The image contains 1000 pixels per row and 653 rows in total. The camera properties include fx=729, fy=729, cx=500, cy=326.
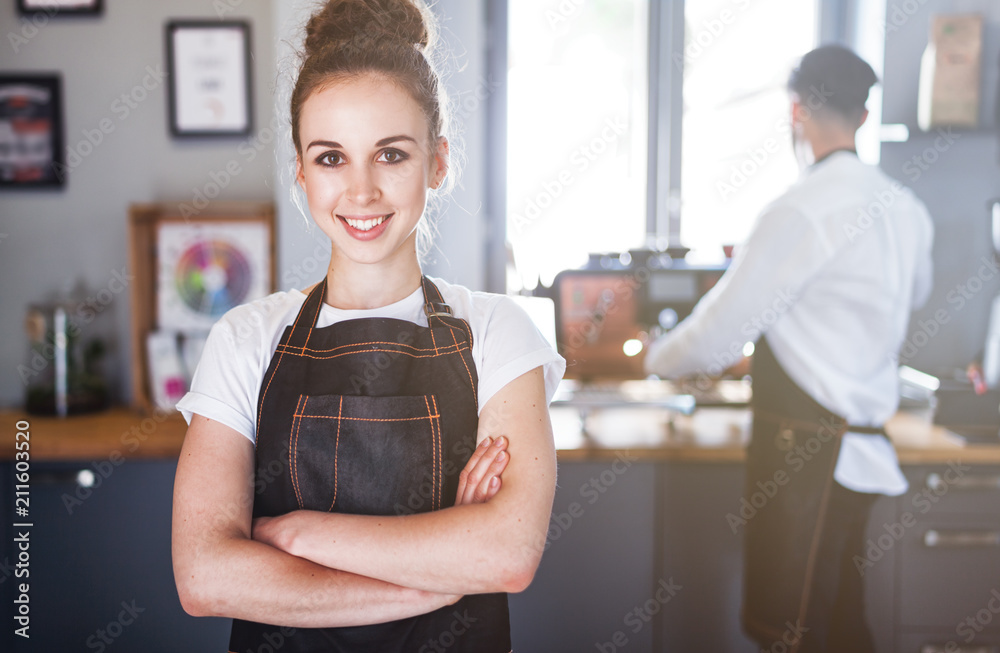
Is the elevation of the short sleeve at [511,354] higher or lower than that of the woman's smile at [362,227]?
lower

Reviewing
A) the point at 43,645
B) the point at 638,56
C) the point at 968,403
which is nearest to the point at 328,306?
the point at 43,645

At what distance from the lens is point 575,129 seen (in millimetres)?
3115

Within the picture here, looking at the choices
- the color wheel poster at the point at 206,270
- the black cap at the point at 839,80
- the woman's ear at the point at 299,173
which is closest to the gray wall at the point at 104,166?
the color wheel poster at the point at 206,270

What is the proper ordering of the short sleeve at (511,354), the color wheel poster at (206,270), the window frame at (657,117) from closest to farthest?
the short sleeve at (511,354), the color wheel poster at (206,270), the window frame at (657,117)

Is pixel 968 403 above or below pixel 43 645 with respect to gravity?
above

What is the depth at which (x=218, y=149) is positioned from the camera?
2.46 metres

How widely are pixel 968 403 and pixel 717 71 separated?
1701 mm

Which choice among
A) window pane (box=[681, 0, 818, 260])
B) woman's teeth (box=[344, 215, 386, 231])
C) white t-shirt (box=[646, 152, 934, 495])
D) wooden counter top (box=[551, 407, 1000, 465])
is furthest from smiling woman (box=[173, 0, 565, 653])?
window pane (box=[681, 0, 818, 260])

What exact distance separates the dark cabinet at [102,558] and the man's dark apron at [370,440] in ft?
3.81

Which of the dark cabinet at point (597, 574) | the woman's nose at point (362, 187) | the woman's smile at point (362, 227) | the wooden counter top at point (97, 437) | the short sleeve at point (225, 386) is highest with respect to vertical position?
the woman's nose at point (362, 187)

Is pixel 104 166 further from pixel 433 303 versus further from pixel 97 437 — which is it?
pixel 433 303

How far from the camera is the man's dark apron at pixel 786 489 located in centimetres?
202

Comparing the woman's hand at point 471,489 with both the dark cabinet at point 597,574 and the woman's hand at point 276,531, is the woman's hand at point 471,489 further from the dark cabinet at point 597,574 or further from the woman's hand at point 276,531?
the dark cabinet at point 597,574

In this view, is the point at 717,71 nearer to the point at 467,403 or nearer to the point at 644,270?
the point at 644,270
